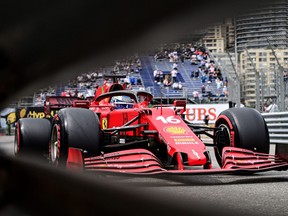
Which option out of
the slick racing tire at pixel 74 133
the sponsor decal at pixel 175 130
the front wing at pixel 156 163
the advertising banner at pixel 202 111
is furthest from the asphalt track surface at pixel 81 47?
the advertising banner at pixel 202 111

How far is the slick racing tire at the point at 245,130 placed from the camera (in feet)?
17.8

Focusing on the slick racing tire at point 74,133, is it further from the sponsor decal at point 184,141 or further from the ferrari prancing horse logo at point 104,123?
the ferrari prancing horse logo at point 104,123

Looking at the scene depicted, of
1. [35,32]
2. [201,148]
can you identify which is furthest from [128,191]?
[201,148]

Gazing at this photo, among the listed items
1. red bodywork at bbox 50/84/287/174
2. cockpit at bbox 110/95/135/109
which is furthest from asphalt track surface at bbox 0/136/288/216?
cockpit at bbox 110/95/135/109

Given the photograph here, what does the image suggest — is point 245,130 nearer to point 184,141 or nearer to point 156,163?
point 184,141

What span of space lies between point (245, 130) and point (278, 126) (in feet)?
20.4

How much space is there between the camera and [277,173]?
586 cm

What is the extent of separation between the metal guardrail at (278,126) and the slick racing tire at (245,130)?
5.53m

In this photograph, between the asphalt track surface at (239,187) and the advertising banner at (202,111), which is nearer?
the asphalt track surface at (239,187)

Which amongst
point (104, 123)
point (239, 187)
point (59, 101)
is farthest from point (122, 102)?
point (59, 101)

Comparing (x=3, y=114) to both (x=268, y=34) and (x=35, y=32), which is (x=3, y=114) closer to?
(x=35, y=32)

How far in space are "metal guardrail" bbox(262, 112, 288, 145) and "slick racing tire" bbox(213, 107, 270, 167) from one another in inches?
218

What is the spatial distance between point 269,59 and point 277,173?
5531 millimetres

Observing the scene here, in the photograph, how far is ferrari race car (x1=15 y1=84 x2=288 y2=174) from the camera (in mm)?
4637
